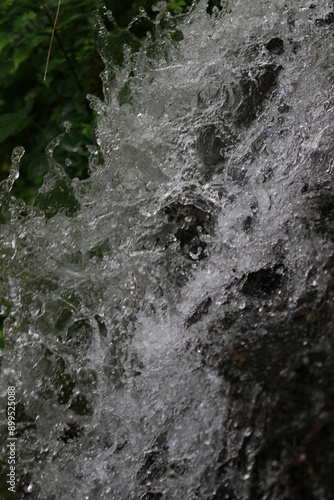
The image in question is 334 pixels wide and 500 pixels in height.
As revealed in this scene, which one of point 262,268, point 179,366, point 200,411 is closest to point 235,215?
point 262,268

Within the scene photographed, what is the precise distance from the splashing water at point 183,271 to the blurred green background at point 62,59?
656 millimetres

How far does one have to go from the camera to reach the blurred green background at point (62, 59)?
335 cm

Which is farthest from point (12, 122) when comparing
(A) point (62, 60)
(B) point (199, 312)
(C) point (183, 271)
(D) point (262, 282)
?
(D) point (262, 282)

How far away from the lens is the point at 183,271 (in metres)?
2.27

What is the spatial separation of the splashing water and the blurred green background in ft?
2.15

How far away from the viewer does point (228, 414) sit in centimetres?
156

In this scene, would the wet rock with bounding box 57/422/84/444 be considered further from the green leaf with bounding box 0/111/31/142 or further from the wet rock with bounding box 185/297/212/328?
the green leaf with bounding box 0/111/31/142

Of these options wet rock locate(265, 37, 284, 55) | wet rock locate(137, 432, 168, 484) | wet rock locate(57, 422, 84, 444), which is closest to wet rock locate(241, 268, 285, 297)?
wet rock locate(137, 432, 168, 484)

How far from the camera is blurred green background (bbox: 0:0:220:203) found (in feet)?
11.0

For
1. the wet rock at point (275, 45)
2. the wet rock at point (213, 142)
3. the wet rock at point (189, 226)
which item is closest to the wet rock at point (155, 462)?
the wet rock at point (189, 226)

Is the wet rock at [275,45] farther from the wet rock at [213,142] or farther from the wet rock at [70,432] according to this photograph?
the wet rock at [70,432]

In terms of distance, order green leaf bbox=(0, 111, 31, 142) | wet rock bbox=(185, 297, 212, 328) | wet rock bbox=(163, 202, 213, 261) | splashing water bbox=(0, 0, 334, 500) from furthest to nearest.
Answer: green leaf bbox=(0, 111, 31, 142), wet rock bbox=(163, 202, 213, 261), wet rock bbox=(185, 297, 212, 328), splashing water bbox=(0, 0, 334, 500)

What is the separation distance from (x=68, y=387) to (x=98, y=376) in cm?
17

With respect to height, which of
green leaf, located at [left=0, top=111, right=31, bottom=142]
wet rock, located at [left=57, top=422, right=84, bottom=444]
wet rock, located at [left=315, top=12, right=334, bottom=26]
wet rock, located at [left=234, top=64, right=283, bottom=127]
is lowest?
wet rock, located at [left=57, top=422, right=84, bottom=444]
